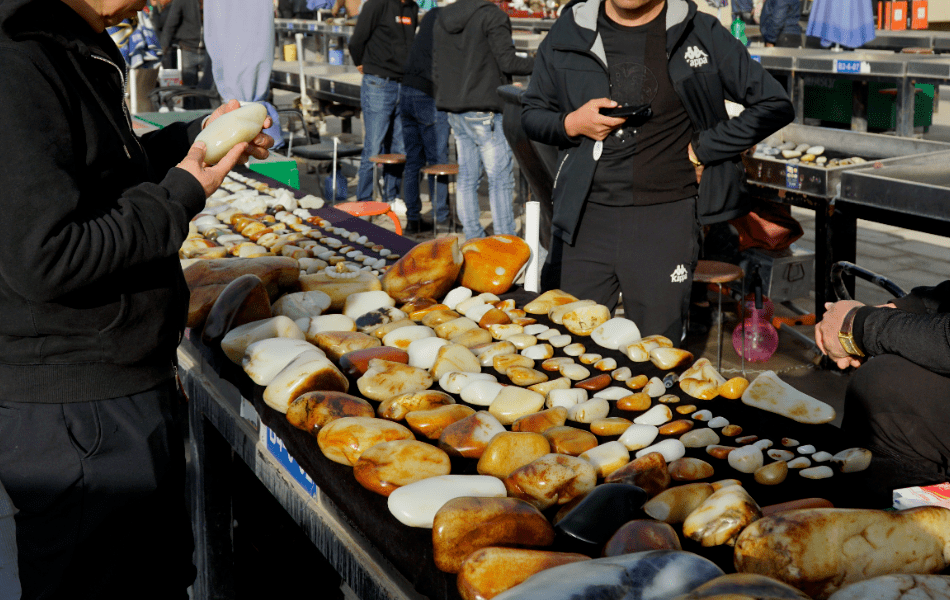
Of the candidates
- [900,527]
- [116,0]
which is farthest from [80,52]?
[900,527]

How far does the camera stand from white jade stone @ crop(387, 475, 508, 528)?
111cm

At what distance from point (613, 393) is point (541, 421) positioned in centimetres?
18

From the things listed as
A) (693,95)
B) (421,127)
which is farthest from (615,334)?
(421,127)

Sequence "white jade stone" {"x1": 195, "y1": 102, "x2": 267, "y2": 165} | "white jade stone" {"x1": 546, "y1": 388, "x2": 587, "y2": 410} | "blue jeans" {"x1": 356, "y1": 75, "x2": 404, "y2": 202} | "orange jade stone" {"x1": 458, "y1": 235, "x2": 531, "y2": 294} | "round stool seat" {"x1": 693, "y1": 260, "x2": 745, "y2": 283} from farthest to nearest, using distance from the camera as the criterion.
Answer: "blue jeans" {"x1": 356, "y1": 75, "x2": 404, "y2": 202} → "round stool seat" {"x1": 693, "y1": 260, "x2": 745, "y2": 283} → "orange jade stone" {"x1": 458, "y1": 235, "x2": 531, "y2": 294} → "white jade stone" {"x1": 195, "y1": 102, "x2": 267, "y2": 165} → "white jade stone" {"x1": 546, "y1": 388, "x2": 587, "y2": 410}

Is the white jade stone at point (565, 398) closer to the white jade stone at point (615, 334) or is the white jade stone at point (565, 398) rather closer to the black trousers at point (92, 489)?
the white jade stone at point (615, 334)

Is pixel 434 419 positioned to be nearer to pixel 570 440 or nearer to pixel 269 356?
pixel 570 440

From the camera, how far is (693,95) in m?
2.45

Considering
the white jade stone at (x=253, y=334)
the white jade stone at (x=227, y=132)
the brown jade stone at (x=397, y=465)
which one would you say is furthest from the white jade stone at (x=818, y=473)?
the white jade stone at (x=227, y=132)

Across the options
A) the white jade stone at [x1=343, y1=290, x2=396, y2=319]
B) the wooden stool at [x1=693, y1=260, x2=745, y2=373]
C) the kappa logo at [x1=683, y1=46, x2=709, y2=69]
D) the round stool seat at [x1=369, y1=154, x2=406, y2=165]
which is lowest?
the wooden stool at [x1=693, y1=260, x2=745, y2=373]

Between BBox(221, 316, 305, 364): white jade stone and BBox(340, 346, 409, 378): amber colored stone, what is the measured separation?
0.49 feet

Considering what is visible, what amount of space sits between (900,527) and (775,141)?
12.8 feet

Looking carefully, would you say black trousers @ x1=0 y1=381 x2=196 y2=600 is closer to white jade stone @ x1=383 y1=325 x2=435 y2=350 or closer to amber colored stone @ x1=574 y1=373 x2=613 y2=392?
white jade stone @ x1=383 y1=325 x2=435 y2=350

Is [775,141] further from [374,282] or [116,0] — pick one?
[116,0]

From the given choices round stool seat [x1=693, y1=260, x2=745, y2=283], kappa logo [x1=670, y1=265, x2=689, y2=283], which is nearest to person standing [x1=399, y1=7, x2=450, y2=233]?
round stool seat [x1=693, y1=260, x2=745, y2=283]
